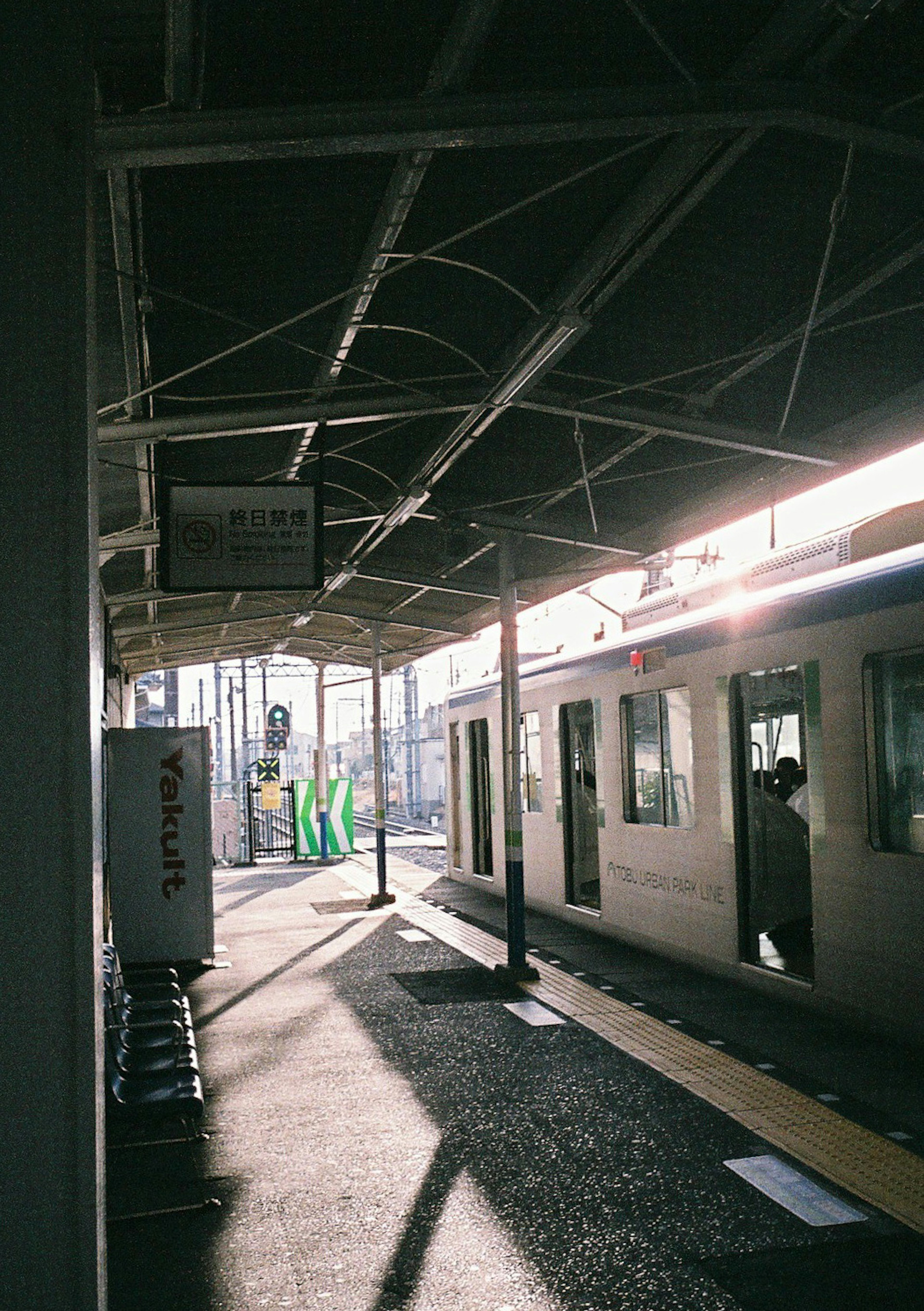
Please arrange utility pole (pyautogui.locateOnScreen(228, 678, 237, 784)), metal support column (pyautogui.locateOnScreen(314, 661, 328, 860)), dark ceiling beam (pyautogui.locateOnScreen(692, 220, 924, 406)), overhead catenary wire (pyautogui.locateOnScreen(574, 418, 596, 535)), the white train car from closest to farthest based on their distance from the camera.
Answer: dark ceiling beam (pyautogui.locateOnScreen(692, 220, 924, 406))
the white train car
overhead catenary wire (pyautogui.locateOnScreen(574, 418, 596, 535))
metal support column (pyautogui.locateOnScreen(314, 661, 328, 860))
utility pole (pyautogui.locateOnScreen(228, 678, 237, 784))

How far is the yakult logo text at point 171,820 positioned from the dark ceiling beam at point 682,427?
465 centimetres

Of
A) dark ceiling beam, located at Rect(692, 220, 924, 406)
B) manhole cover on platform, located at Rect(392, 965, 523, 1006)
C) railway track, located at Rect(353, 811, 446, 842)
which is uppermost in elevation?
dark ceiling beam, located at Rect(692, 220, 924, 406)

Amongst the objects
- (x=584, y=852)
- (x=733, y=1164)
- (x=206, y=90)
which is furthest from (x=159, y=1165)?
(x=584, y=852)

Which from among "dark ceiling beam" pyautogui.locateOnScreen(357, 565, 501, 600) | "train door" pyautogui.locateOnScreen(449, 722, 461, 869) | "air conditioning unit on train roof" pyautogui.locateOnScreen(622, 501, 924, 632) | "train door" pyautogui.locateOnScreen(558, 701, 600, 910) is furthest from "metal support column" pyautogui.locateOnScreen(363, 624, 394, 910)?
"air conditioning unit on train roof" pyautogui.locateOnScreen(622, 501, 924, 632)

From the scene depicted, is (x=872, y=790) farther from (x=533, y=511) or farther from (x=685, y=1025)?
(x=533, y=511)

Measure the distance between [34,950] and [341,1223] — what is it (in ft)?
8.28

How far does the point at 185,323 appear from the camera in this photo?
15.6 ft

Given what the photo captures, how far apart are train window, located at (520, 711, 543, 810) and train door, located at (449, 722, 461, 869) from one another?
2.31 metres

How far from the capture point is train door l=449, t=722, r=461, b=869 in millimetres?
14086

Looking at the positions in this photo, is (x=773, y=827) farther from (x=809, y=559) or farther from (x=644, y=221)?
(x=644, y=221)

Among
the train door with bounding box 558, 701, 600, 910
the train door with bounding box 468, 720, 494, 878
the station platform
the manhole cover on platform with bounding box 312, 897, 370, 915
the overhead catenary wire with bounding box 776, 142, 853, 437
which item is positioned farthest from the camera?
the train door with bounding box 468, 720, 494, 878

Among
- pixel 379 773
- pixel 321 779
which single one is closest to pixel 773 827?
pixel 379 773

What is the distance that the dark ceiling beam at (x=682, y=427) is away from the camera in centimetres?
572

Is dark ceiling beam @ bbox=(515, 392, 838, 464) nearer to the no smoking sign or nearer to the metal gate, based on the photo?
the no smoking sign
